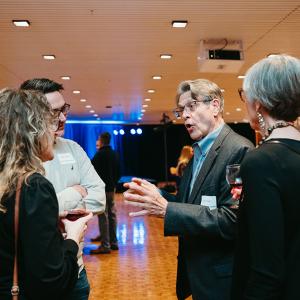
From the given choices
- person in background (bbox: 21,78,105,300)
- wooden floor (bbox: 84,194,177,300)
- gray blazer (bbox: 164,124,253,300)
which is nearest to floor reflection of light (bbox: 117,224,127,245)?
wooden floor (bbox: 84,194,177,300)

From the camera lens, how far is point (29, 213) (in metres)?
1.16

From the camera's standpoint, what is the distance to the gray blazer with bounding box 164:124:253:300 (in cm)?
163

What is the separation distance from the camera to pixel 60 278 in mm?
1205

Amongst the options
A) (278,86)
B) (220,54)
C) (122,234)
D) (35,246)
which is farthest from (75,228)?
(122,234)

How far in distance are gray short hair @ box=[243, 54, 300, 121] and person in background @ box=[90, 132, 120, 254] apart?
5069mm

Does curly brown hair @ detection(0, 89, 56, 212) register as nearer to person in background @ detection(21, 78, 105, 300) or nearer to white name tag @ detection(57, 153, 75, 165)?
person in background @ detection(21, 78, 105, 300)

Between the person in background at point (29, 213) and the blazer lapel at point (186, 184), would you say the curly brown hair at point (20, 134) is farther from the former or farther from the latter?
the blazer lapel at point (186, 184)

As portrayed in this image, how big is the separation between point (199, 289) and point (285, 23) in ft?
15.4

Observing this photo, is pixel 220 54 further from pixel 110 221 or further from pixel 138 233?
pixel 138 233

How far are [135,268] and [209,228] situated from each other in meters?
3.78

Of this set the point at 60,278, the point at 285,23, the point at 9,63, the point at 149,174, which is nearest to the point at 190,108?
the point at 60,278

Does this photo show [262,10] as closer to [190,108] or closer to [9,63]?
[190,108]

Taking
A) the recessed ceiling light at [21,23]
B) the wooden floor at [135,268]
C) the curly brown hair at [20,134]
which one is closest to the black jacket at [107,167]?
the wooden floor at [135,268]

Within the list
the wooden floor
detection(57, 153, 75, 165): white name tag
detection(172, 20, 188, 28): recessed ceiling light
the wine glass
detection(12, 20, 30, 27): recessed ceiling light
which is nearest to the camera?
the wine glass
